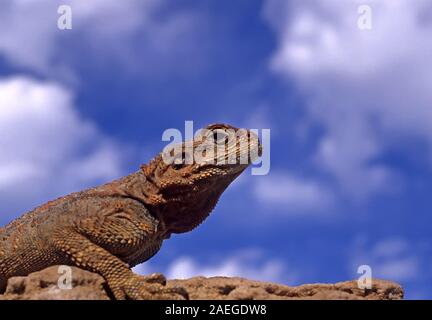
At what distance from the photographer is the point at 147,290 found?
37.4 feet

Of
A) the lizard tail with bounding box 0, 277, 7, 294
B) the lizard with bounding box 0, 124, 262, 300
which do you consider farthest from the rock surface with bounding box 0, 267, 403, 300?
the lizard tail with bounding box 0, 277, 7, 294

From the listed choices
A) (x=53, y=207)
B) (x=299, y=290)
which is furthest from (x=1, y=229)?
(x=299, y=290)

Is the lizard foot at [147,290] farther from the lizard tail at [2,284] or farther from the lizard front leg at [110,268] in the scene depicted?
the lizard tail at [2,284]

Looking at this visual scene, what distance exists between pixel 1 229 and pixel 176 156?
3355mm

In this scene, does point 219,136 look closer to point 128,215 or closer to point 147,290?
point 128,215

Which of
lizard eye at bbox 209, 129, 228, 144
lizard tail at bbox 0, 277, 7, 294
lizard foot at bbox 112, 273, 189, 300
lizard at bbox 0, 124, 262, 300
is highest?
lizard eye at bbox 209, 129, 228, 144

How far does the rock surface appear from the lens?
10672 mm

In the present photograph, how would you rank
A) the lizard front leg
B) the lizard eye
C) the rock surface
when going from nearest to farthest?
1. the rock surface
2. the lizard front leg
3. the lizard eye

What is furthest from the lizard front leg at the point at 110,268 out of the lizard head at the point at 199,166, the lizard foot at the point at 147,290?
the lizard head at the point at 199,166

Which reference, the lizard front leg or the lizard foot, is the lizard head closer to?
the lizard front leg

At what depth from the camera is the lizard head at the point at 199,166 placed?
1251 cm

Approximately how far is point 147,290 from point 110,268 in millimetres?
684

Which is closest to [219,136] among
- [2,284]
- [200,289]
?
[200,289]
